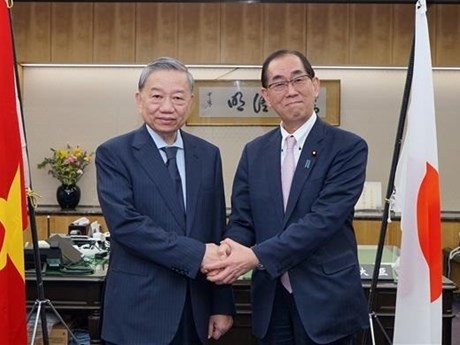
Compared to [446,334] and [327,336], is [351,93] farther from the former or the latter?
[327,336]

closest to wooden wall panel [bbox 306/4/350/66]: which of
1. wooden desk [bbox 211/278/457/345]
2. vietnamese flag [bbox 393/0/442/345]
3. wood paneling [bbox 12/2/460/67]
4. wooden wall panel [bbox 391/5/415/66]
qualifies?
wood paneling [bbox 12/2/460/67]

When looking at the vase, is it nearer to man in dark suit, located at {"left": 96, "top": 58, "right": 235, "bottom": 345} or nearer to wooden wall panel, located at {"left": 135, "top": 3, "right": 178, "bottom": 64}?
wooden wall panel, located at {"left": 135, "top": 3, "right": 178, "bottom": 64}

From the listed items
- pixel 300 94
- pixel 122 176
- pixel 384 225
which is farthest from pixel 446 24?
pixel 122 176

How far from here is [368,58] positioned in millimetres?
6160

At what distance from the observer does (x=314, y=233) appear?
2.07 metres

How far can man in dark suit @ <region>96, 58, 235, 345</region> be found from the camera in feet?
6.63

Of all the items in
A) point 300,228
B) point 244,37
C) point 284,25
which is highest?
point 284,25

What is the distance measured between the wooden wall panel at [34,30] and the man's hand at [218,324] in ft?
15.3

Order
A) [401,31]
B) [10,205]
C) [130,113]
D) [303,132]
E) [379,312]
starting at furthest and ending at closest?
[130,113] → [401,31] → [379,312] → [303,132] → [10,205]

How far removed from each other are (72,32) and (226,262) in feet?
15.5

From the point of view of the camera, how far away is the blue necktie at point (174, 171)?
6.91ft

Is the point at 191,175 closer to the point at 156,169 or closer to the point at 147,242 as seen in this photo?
the point at 156,169

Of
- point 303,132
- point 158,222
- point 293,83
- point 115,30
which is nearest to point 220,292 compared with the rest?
point 158,222

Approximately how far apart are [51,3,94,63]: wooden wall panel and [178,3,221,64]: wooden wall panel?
0.91m
